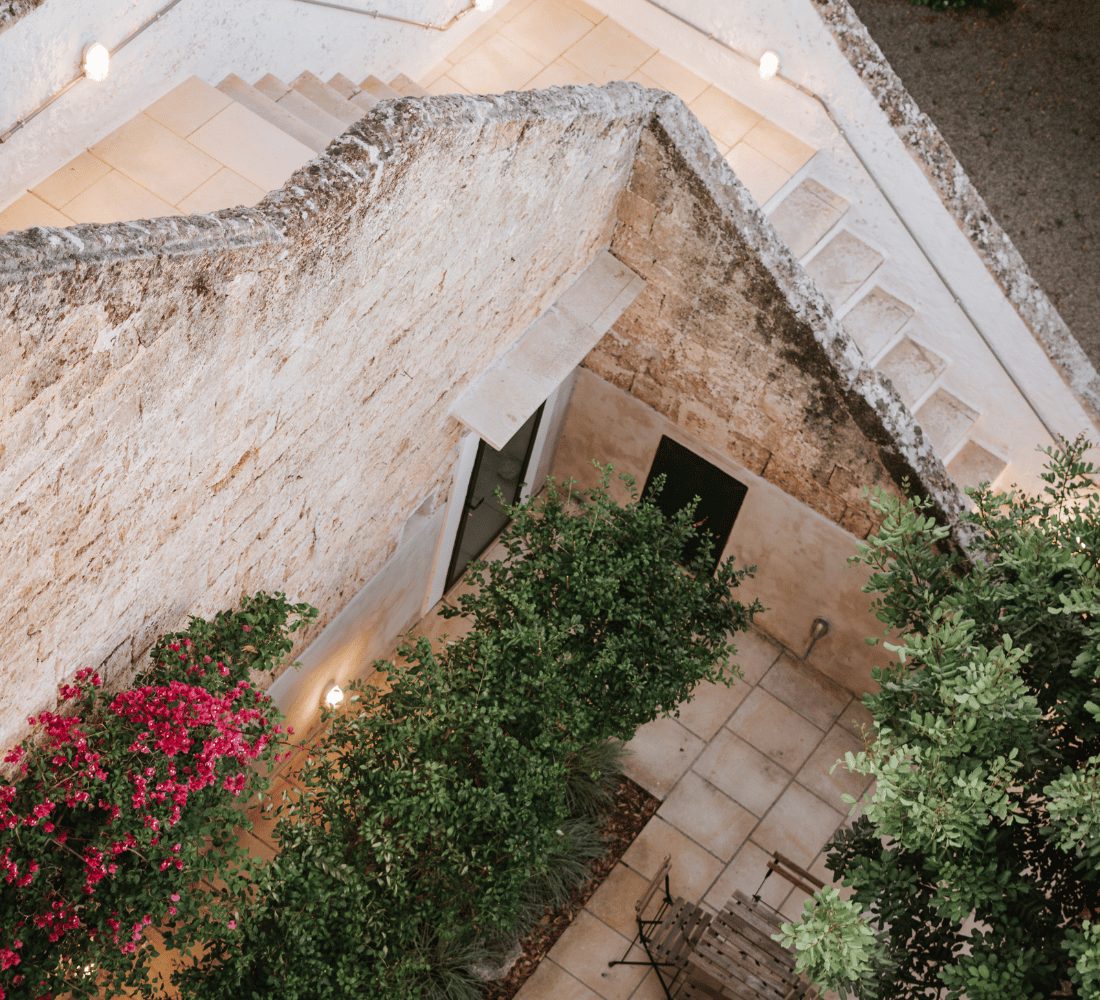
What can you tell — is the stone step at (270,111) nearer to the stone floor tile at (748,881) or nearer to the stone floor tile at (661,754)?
the stone floor tile at (661,754)

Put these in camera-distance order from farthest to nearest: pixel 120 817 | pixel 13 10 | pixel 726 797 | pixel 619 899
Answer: pixel 726 797 → pixel 619 899 → pixel 13 10 → pixel 120 817

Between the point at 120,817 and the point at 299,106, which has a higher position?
the point at 299,106

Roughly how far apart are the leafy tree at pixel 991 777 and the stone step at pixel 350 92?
15.8ft

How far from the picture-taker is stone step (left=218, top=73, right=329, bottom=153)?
6660 mm

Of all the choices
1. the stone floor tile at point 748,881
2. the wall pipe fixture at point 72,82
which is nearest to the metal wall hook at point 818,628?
the stone floor tile at point 748,881

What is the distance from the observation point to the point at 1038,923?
A: 4.52 metres

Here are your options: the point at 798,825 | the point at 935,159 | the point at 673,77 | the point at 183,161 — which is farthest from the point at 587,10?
the point at 798,825

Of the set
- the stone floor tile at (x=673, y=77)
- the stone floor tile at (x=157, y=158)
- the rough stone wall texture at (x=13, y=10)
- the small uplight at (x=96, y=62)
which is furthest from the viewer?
the stone floor tile at (x=673, y=77)

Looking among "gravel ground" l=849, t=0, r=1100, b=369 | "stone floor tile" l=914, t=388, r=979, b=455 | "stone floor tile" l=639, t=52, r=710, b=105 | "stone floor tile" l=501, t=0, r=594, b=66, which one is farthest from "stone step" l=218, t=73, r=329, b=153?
"gravel ground" l=849, t=0, r=1100, b=369

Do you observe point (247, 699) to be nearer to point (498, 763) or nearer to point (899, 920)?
point (498, 763)

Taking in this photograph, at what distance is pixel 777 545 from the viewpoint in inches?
328

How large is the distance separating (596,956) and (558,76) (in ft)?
21.4

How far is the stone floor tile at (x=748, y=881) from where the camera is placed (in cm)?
778

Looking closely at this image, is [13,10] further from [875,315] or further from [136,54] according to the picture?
[875,315]
